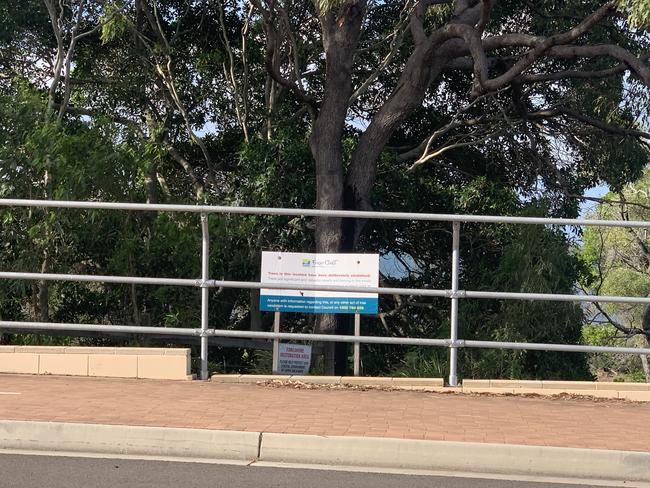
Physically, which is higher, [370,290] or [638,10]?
[638,10]

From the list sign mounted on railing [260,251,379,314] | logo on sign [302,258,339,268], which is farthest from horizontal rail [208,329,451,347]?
logo on sign [302,258,339,268]

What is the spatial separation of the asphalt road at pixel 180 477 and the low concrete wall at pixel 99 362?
10.0ft

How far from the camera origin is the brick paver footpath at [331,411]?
7.87m

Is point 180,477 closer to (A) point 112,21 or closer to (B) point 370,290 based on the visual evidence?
(B) point 370,290

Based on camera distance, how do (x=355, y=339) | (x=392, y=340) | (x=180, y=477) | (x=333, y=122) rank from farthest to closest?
(x=333, y=122) < (x=392, y=340) < (x=355, y=339) < (x=180, y=477)

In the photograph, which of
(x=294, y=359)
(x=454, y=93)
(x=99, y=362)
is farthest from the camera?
(x=454, y=93)

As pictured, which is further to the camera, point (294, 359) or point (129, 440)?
point (294, 359)

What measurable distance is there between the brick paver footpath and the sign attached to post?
2.30 metres

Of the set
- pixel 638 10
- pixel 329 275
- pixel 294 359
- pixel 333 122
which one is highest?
pixel 638 10

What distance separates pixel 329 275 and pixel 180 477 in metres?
4.35

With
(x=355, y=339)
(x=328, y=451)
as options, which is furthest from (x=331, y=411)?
(x=328, y=451)

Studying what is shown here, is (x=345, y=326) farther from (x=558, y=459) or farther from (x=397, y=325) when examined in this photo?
(x=558, y=459)

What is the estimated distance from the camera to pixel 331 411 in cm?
870

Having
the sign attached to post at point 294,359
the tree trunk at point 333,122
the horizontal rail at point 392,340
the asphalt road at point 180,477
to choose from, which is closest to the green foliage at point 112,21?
the tree trunk at point 333,122
